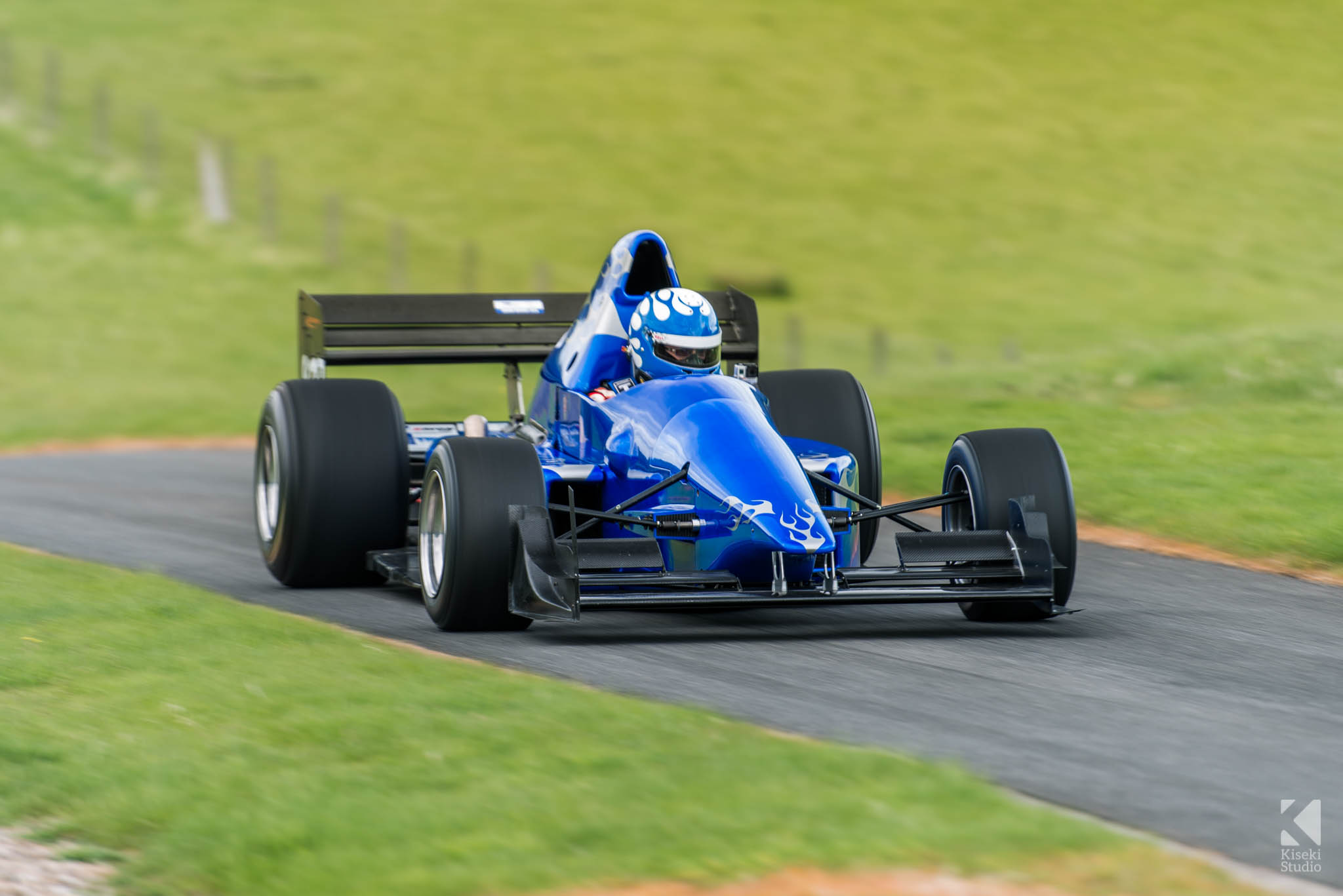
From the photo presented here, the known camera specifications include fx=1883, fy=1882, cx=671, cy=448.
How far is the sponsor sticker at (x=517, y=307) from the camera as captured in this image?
1166cm

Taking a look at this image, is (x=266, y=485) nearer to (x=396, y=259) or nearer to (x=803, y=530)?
(x=803, y=530)

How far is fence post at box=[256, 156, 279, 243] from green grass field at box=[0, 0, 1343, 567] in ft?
1.13

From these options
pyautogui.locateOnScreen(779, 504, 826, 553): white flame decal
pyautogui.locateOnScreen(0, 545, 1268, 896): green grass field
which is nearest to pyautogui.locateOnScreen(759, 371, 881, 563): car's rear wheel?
pyautogui.locateOnScreen(779, 504, 826, 553): white flame decal

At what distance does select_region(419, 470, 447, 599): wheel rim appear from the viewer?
8.81m

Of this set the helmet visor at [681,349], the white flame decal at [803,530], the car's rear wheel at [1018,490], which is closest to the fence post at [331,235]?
the helmet visor at [681,349]

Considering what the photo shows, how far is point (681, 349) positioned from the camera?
9.39 meters

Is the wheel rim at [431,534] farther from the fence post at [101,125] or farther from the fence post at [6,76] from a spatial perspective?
the fence post at [6,76]

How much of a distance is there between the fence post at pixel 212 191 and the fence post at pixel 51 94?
440cm

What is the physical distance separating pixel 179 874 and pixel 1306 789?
10.6 ft

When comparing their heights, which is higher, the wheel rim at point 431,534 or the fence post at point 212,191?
the fence post at point 212,191

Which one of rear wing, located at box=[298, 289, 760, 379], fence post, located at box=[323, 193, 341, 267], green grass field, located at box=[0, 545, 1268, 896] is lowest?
green grass field, located at box=[0, 545, 1268, 896]

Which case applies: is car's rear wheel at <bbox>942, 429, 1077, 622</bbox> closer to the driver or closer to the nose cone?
the nose cone

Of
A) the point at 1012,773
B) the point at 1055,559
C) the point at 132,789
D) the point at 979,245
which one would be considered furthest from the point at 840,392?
the point at 979,245

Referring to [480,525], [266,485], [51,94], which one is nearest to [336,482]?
[266,485]
